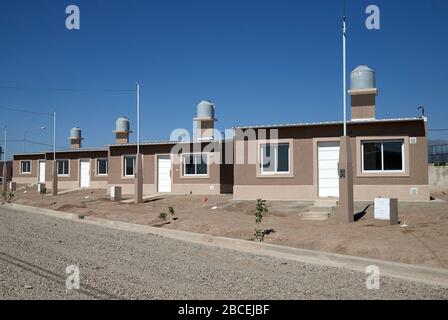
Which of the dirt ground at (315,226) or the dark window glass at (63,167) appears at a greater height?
the dark window glass at (63,167)

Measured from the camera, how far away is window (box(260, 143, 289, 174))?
21.8 meters

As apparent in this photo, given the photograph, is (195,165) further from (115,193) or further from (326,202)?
(326,202)

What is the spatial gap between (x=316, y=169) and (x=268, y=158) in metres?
2.37

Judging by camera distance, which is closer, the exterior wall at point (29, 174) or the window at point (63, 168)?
the window at point (63, 168)

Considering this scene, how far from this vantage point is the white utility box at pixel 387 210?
46.2 ft

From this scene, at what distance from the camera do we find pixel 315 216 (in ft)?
55.1

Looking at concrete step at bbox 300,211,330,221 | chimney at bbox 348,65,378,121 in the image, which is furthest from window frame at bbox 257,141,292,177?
concrete step at bbox 300,211,330,221

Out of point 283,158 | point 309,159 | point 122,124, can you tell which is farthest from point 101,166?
point 309,159

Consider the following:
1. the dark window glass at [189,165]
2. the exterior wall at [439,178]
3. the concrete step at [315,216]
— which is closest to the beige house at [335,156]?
the concrete step at [315,216]

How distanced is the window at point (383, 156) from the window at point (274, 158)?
342 cm

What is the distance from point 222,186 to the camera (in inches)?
1093

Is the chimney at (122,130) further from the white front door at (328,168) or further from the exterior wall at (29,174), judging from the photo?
the white front door at (328,168)
